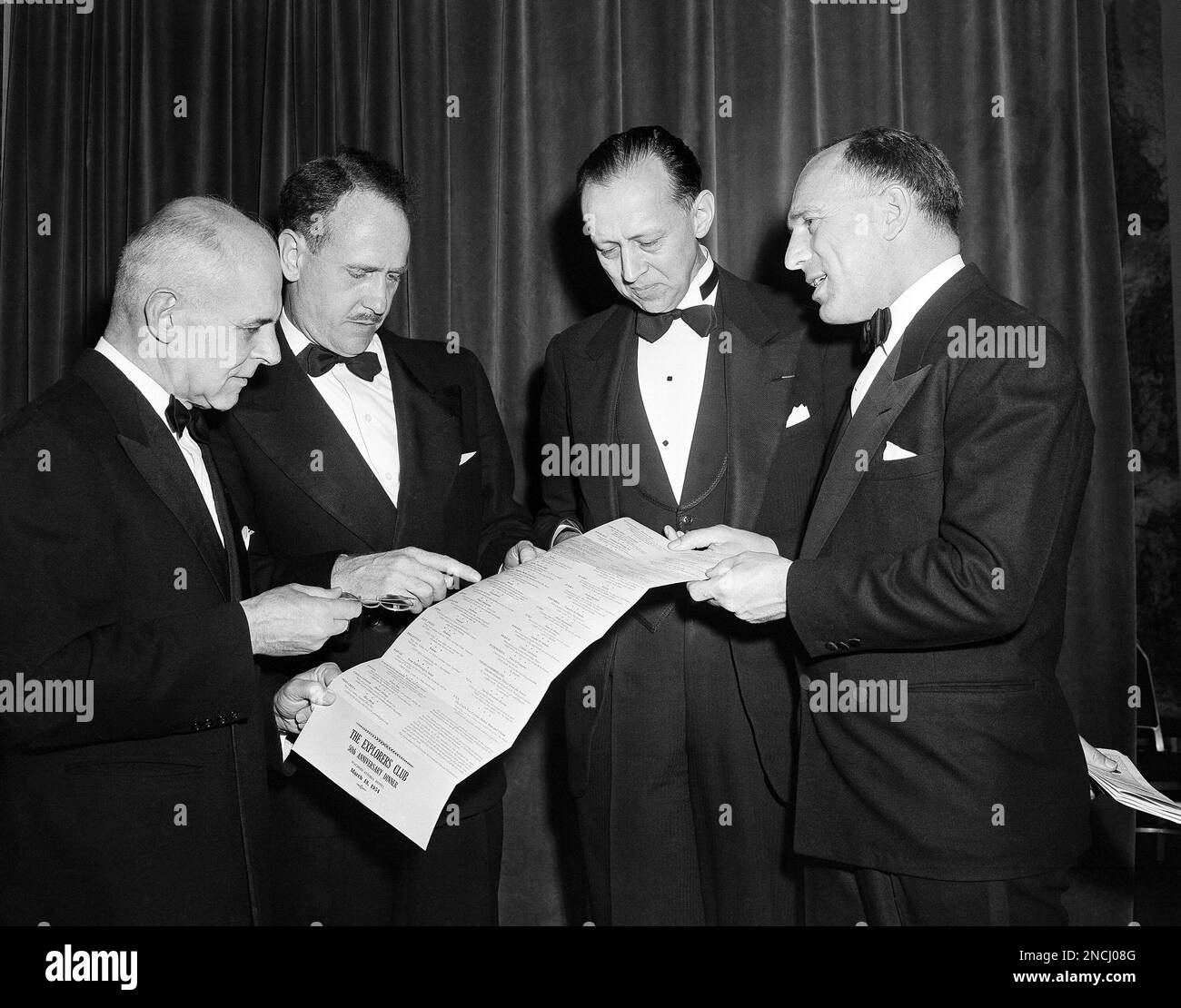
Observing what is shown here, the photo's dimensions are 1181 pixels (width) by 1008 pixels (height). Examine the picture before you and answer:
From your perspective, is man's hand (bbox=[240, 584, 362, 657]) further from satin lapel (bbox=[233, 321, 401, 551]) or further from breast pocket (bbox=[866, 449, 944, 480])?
breast pocket (bbox=[866, 449, 944, 480])

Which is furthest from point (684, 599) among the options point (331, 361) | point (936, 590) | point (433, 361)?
point (331, 361)

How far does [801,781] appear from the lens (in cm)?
196

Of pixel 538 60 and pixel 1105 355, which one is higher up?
pixel 538 60

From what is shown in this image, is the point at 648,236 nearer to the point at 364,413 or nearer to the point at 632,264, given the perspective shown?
the point at 632,264

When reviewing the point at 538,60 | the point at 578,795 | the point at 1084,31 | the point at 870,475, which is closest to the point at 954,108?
the point at 1084,31

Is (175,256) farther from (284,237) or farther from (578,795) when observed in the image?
(578,795)

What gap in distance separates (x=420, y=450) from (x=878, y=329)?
108 centimetres

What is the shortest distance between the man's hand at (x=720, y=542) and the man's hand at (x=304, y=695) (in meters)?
0.72

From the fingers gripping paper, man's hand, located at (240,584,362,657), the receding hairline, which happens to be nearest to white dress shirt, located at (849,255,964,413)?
the fingers gripping paper

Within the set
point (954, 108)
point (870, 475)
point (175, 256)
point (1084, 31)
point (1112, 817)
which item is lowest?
point (1112, 817)

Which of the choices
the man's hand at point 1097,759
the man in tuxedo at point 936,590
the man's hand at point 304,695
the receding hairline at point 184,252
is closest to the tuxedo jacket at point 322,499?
the man's hand at point 304,695

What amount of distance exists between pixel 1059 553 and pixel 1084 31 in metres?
2.37

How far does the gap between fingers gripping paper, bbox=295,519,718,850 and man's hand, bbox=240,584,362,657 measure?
0.12 meters

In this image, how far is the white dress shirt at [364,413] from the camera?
239 centimetres
